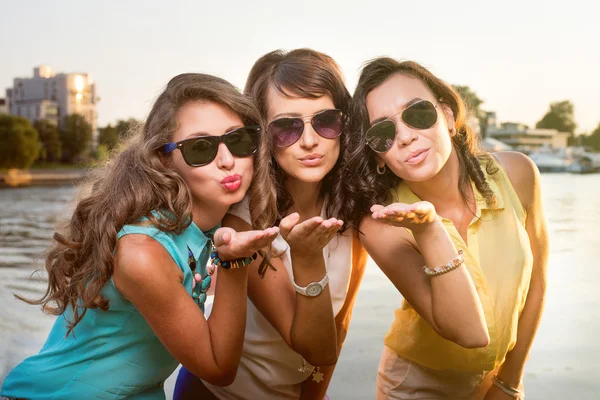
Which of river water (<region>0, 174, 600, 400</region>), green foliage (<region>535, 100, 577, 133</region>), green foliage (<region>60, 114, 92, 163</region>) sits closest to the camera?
river water (<region>0, 174, 600, 400</region>)

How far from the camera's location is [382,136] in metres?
3.24

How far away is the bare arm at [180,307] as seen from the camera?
8.55ft

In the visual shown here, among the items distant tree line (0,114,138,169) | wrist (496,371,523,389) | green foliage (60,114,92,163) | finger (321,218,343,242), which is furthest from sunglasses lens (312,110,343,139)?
green foliage (60,114,92,163)

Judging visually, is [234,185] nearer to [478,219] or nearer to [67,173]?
[478,219]

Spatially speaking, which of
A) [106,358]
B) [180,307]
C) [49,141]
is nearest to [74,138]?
[49,141]

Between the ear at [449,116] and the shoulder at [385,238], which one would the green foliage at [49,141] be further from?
the shoulder at [385,238]

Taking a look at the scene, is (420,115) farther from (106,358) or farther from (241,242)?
(106,358)

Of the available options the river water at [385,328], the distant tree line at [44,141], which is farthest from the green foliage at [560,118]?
the river water at [385,328]

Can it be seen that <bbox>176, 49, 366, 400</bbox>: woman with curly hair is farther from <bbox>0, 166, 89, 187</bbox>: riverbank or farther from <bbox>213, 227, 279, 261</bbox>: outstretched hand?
<bbox>0, 166, 89, 187</bbox>: riverbank

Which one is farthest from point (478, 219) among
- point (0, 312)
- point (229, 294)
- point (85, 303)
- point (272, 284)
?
point (0, 312)

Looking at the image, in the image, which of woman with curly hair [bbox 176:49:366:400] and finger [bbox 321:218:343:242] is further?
woman with curly hair [bbox 176:49:366:400]

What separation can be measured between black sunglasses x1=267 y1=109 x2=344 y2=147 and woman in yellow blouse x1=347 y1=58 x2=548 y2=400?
14 centimetres

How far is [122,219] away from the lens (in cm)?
273

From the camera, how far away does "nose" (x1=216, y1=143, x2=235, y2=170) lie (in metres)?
2.96
